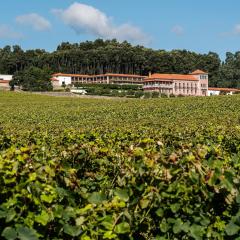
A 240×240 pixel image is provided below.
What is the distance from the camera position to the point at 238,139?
988cm

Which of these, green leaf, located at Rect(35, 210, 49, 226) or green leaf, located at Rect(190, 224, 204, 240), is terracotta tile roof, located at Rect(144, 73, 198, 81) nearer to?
green leaf, located at Rect(190, 224, 204, 240)

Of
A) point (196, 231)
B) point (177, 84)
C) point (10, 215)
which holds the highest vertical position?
point (177, 84)

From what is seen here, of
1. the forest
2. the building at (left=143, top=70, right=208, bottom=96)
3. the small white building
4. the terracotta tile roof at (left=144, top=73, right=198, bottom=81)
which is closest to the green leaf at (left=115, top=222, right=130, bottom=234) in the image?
the building at (left=143, top=70, right=208, bottom=96)

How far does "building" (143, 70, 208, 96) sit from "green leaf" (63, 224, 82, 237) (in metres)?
145

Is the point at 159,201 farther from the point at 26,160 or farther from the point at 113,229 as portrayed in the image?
the point at 26,160

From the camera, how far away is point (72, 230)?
3285 millimetres

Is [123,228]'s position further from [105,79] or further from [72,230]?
[105,79]

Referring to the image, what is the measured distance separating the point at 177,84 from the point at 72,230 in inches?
6081

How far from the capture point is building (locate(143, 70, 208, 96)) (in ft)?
497

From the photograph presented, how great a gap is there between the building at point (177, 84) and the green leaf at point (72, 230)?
5721 inches

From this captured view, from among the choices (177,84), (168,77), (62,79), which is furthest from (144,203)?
(62,79)

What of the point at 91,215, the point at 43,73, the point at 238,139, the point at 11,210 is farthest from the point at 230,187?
the point at 43,73

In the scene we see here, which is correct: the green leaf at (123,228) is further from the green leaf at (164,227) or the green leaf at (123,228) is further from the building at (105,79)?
the building at (105,79)

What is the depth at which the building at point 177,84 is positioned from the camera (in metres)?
151
